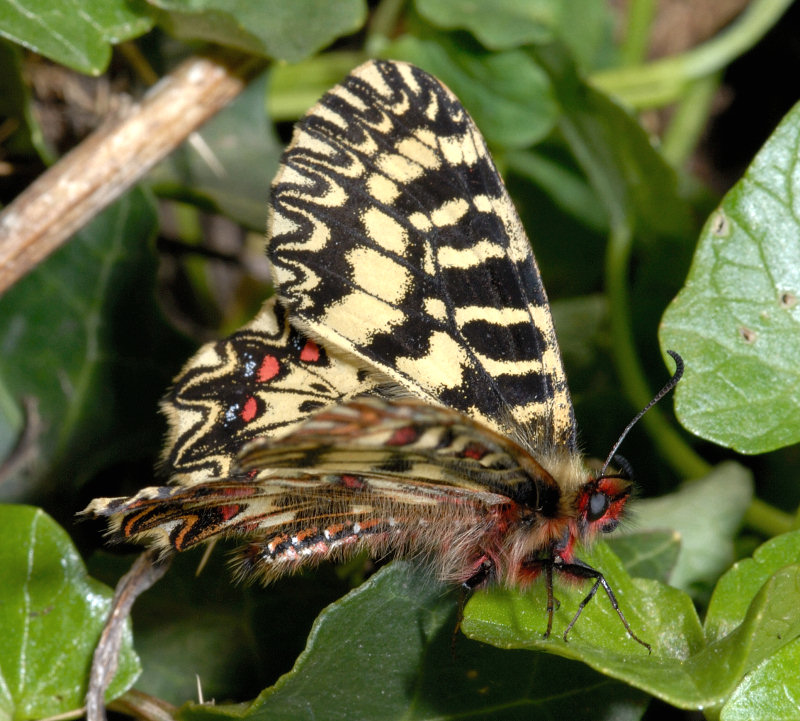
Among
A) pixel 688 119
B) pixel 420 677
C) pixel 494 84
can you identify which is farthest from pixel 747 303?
pixel 688 119

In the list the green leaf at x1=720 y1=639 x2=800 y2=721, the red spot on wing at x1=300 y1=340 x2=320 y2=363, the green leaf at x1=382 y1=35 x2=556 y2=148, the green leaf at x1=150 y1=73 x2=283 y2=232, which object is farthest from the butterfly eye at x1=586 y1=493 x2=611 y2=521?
the green leaf at x1=150 y1=73 x2=283 y2=232

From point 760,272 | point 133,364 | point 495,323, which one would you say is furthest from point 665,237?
point 133,364

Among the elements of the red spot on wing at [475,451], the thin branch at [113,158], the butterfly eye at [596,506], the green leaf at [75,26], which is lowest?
the butterfly eye at [596,506]

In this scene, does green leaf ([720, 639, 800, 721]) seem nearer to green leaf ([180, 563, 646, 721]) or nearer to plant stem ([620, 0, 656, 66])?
green leaf ([180, 563, 646, 721])

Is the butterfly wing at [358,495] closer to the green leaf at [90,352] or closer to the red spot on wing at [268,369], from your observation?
the red spot on wing at [268,369]

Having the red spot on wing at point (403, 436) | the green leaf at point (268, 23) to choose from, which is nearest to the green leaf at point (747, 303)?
the red spot on wing at point (403, 436)
